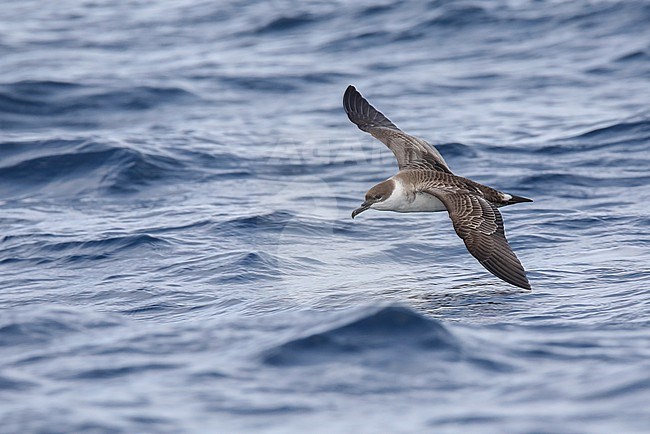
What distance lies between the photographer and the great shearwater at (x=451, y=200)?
8.02 meters

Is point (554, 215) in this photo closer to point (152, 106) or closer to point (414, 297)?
point (414, 297)

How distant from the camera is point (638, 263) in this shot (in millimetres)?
8680

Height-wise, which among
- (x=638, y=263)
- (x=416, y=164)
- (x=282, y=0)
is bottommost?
(x=638, y=263)

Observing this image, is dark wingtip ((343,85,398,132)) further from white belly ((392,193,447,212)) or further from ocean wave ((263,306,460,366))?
ocean wave ((263,306,460,366))

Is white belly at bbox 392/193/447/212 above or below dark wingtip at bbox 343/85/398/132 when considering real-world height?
below

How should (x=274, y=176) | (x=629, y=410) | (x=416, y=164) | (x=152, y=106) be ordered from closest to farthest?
1. (x=629, y=410)
2. (x=416, y=164)
3. (x=274, y=176)
4. (x=152, y=106)

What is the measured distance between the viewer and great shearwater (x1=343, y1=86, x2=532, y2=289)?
26.3ft

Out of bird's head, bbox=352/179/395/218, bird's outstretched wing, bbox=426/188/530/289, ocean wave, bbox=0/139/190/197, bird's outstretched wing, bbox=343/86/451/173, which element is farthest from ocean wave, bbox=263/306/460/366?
ocean wave, bbox=0/139/190/197

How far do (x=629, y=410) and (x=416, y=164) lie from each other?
4436mm

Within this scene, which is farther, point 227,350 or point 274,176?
point 274,176

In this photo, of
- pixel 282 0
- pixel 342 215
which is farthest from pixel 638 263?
pixel 282 0

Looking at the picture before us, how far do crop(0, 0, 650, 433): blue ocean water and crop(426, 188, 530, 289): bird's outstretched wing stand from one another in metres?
0.29

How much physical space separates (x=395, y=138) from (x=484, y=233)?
215 cm

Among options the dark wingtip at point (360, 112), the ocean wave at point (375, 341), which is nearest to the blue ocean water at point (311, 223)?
the ocean wave at point (375, 341)
